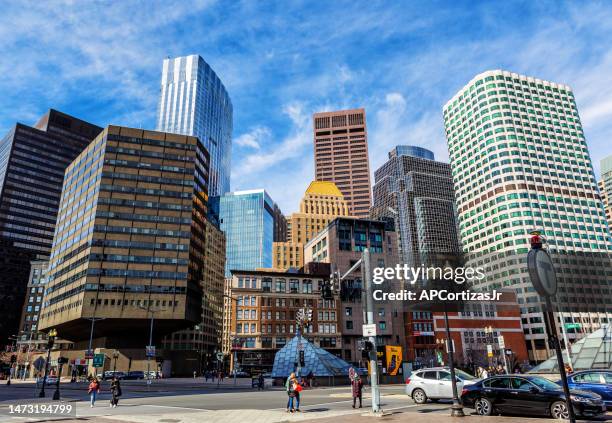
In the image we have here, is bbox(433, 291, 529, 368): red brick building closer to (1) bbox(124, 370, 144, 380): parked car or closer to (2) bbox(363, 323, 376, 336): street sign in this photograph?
(1) bbox(124, 370, 144, 380): parked car

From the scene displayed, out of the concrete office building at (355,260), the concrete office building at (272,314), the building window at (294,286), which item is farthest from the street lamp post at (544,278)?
the building window at (294,286)

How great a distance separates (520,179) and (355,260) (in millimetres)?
76565

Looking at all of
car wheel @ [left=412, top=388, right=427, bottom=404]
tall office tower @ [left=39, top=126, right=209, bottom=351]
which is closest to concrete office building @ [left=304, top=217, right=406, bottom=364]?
tall office tower @ [left=39, top=126, right=209, bottom=351]

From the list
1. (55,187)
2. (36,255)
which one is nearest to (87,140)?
(55,187)

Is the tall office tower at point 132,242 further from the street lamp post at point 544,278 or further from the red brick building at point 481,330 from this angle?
the street lamp post at point 544,278

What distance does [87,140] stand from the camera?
200m

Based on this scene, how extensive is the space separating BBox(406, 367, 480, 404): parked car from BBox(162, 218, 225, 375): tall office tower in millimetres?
115339

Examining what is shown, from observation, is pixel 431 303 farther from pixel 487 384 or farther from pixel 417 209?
pixel 417 209

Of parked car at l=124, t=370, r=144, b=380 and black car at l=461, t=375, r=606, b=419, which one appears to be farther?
parked car at l=124, t=370, r=144, b=380

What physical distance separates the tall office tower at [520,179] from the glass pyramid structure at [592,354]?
103 m

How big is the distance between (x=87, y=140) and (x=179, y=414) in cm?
20800

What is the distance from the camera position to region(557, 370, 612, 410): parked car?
18766mm

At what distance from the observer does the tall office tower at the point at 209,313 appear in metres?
150

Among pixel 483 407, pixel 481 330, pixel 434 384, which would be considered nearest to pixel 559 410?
pixel 483 407
